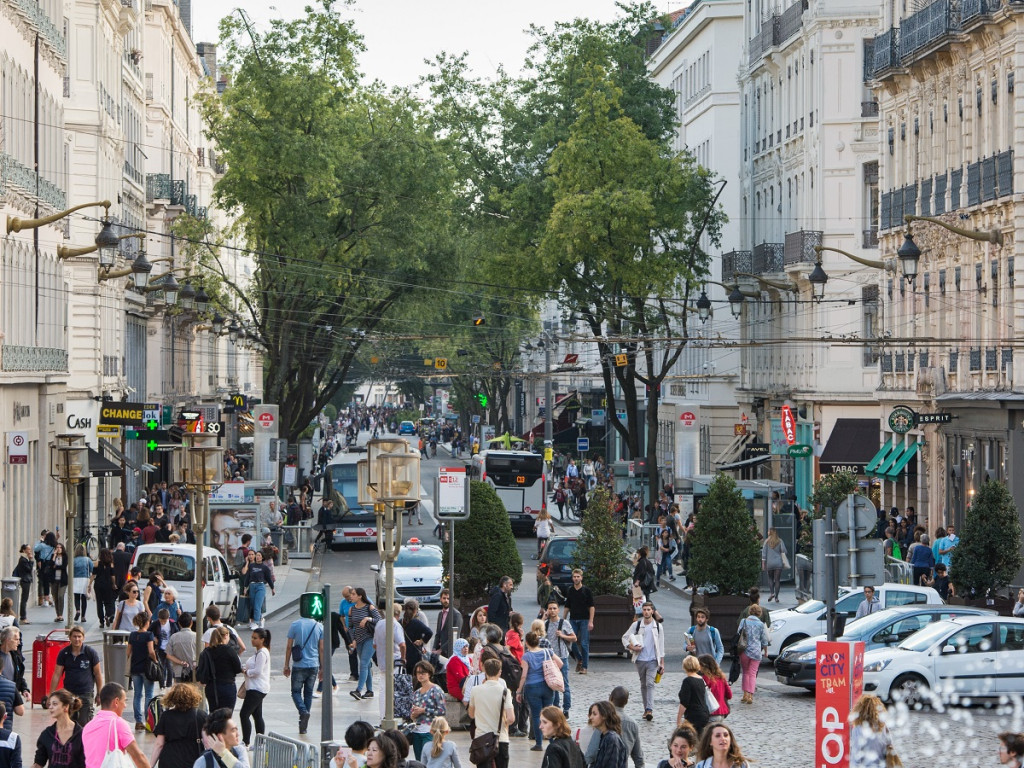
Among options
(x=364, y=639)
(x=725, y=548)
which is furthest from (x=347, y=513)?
(x=364, y=639)

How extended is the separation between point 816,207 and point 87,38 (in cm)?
2159

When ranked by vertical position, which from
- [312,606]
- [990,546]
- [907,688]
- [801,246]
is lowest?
[907,688]

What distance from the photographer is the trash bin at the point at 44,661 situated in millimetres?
24641

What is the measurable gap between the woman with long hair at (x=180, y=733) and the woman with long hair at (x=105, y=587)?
64.4 feet

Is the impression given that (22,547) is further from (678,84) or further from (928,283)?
(678,84)

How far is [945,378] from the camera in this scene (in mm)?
45656

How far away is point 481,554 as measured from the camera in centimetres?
3566

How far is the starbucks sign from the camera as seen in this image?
45.4 metres

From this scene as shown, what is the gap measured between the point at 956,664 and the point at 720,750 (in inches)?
479

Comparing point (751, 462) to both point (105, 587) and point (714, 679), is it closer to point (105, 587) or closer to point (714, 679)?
point (105, 587)

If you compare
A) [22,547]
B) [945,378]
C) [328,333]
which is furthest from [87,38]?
[945,378]

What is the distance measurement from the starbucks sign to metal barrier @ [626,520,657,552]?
6.70 m

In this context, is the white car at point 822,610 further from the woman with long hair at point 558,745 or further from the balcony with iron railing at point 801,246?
the balcony with iron railing at point 801,246

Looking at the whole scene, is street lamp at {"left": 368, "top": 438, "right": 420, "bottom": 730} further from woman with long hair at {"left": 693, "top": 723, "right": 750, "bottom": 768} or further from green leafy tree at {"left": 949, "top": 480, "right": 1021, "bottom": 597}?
green leafy tree at {"left": 949, "top": 480, "right": 1021, "bottom": 597}
